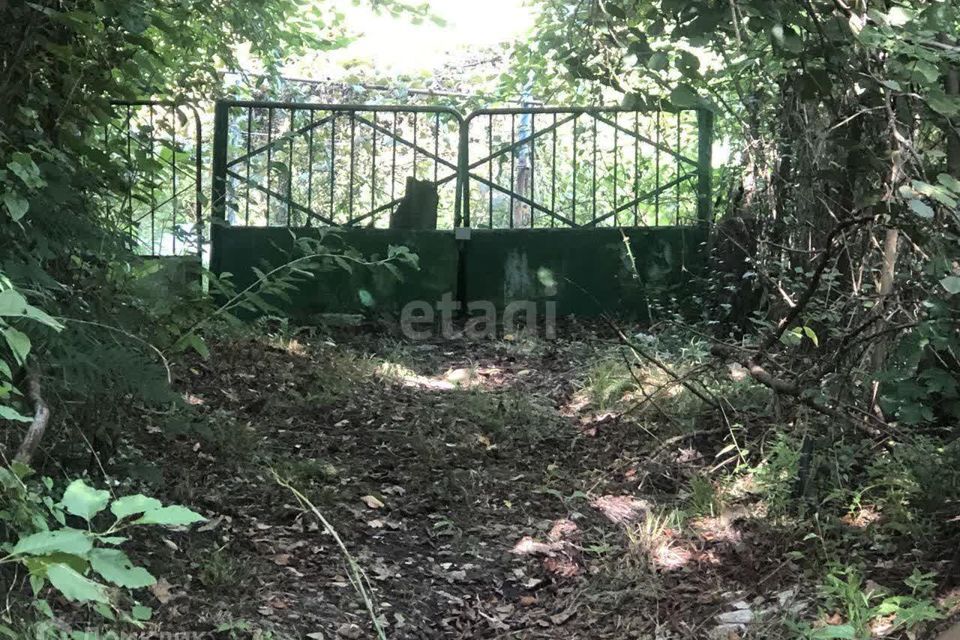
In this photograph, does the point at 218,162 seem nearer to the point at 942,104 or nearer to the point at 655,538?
the point at 655,538

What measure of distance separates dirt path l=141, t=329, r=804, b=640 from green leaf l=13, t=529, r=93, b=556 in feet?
5.21

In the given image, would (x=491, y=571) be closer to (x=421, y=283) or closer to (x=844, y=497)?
(x=844, y=497)

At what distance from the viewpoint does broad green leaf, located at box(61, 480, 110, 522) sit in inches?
54.4

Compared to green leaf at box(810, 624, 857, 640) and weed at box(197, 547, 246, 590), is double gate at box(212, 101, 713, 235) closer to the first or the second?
weed at box(197, 547, 246, 590)

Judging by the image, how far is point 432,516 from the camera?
394 cm

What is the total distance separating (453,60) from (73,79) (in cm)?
1231

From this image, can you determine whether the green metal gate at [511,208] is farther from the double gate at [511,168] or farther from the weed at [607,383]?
the weed at [607,383]

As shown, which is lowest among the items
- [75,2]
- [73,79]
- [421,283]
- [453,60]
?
[421,283]

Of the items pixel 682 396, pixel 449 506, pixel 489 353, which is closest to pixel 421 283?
pixel 489 353

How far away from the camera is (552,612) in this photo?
126 inches

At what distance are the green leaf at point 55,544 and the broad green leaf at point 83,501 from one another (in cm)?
4

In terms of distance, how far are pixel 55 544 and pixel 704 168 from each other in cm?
723

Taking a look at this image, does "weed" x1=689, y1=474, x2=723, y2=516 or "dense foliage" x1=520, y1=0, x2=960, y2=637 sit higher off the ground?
"dense foliage" x1=520, y1=0, x2=960, y2=637

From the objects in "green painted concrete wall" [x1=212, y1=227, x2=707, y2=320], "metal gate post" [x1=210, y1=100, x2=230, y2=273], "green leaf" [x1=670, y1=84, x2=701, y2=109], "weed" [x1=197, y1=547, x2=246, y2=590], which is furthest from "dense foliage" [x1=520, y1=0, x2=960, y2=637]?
"metal gate post" [x1=210, y1=100, x2=230, y2=273]
